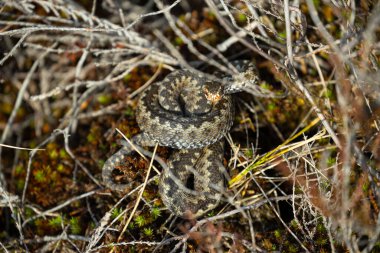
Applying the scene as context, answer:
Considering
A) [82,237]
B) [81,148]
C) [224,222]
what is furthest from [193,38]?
[82,237]

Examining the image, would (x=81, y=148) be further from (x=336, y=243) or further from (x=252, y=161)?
(x=336, y=243)

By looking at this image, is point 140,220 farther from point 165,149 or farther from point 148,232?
point 165,149

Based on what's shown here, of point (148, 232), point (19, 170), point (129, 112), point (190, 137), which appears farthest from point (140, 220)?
point (19, 170)

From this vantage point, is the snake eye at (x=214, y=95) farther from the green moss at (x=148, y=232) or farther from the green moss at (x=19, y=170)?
the green moss at (x=19, y=170)

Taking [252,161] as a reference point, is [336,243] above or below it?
below

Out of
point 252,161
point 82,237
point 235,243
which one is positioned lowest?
point 82,237

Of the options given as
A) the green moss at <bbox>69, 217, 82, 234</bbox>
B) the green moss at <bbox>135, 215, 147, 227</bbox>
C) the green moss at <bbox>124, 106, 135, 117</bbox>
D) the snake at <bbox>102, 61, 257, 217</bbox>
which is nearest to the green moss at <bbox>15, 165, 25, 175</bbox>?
the green moss at <bbox>69, 217, 82, 234</bbox>

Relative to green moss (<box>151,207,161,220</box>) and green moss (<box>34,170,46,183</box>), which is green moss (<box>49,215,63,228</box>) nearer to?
green moss (<box>34,170,46,183</box>)

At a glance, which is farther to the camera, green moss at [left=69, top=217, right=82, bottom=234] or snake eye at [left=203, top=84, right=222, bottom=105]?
snake eye at [left=203, top=84, right=222, bottom=105]
